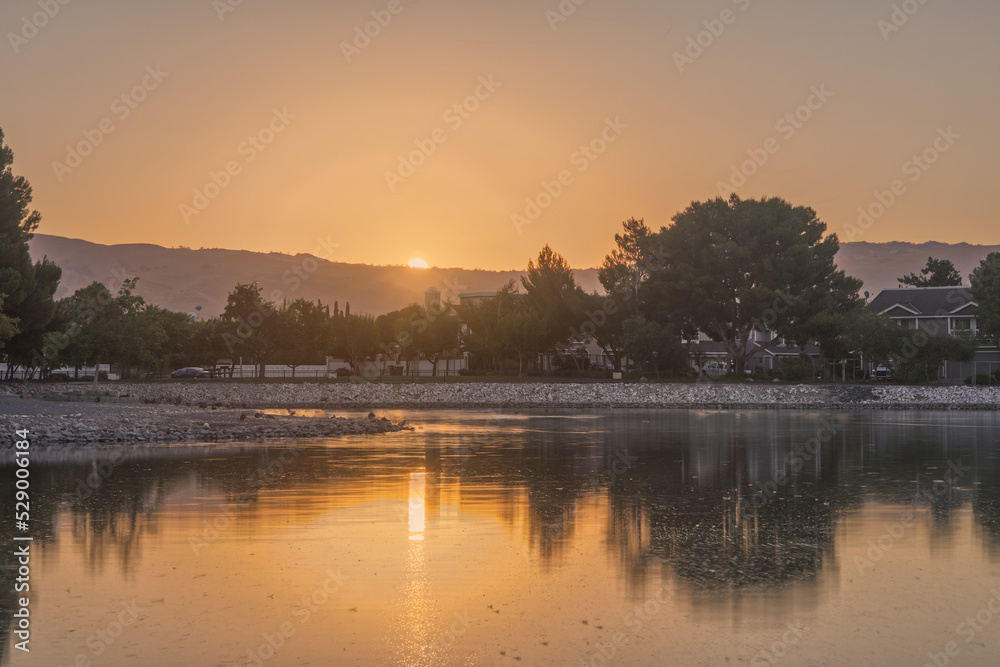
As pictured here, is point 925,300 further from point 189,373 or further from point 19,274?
point 19,274

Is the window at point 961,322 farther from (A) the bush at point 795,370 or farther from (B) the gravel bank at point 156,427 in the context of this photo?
(B) the gravel bank at point 156,427

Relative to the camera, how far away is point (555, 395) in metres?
64.4

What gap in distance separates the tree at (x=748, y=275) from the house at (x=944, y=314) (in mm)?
7440

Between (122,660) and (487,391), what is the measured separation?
58556 millimetres

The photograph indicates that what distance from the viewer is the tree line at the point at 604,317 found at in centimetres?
6806

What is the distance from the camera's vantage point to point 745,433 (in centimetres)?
3444

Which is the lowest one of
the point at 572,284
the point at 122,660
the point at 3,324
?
the point at 122,660

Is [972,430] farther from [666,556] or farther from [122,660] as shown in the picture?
[122,660]

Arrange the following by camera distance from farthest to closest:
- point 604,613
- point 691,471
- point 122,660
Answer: point 691,471
point 604,613
point 122,660

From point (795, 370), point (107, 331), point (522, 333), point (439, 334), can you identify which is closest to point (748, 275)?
point (795, 370)

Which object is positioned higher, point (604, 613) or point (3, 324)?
point (3, 324)

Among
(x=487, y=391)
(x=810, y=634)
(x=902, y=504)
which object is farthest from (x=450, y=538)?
(x=487, y=391)

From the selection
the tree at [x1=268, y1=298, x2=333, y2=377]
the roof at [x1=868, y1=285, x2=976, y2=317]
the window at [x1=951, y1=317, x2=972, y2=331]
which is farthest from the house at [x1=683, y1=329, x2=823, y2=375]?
the tree at [x1=268, y1=298, x2=333, y2=377]

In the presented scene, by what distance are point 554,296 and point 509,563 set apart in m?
80.7
